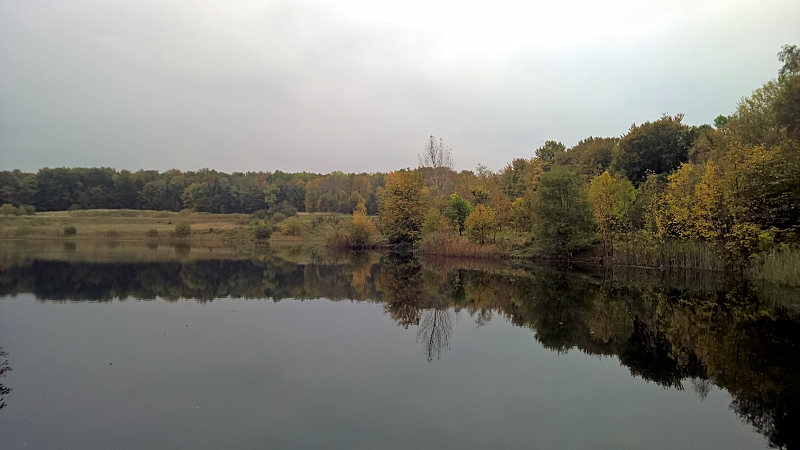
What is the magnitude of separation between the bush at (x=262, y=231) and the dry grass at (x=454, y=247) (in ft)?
91.3

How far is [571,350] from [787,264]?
12.3 meters

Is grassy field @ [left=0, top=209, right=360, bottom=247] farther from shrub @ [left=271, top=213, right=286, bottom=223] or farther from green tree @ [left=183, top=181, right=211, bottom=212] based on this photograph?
green tree @ [left=183, top=181, right=211, bottom=212]

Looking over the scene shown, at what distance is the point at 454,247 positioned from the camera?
33219 millimetres

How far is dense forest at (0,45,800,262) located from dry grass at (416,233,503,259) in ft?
2.31

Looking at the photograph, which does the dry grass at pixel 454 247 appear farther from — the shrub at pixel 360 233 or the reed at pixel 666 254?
the shrub at pixel 360 233

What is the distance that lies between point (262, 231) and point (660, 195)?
147 feet

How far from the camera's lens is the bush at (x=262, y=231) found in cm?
5762

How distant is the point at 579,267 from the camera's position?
25.5 meters

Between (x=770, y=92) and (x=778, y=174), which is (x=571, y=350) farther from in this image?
(x=770, y=92)

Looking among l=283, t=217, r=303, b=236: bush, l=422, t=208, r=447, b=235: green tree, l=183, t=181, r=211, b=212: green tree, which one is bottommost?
l=283, t=217, r=303, b=236: bush

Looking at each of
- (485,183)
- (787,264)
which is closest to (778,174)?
(787,264)

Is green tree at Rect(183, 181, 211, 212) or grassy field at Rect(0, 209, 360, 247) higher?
green tree at Rect(183, 181, 211, 212)

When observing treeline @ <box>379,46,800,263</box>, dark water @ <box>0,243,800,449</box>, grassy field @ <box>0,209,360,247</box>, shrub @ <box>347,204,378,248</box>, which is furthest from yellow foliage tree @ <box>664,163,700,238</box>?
grassy field @ <box>0,209,360,247</box>

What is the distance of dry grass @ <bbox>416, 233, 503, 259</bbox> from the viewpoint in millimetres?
31188
